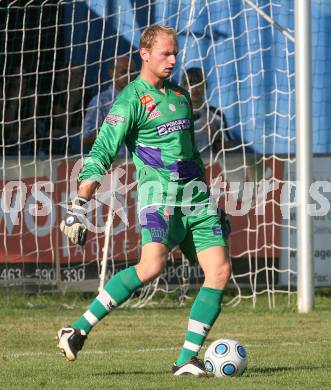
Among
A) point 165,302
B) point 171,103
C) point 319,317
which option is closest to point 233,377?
point 171,103

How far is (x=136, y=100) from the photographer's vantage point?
7.22 m

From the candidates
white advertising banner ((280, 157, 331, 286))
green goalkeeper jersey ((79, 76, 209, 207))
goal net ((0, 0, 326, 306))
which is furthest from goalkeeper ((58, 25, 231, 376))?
white advertising banner ((280, 157, 331, 286))

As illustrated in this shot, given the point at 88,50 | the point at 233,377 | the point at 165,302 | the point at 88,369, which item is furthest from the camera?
the point at 88,50

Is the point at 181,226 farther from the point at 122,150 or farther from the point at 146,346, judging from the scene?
the point at 122,150

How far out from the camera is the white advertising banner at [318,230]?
13.1 m

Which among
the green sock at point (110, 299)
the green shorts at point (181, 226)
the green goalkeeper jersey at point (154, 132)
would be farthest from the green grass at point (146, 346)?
the green goalkeeper jersey at point (154, 132)

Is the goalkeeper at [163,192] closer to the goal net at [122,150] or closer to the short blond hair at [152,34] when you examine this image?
the short blond hair at [152,34]

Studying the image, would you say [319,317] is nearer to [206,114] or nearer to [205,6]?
[206,114]

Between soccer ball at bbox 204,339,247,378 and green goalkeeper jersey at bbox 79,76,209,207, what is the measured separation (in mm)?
1053

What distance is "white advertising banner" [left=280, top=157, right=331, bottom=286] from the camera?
43.1ft

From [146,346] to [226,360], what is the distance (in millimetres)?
2110

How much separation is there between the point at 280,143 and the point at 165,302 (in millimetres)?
2567

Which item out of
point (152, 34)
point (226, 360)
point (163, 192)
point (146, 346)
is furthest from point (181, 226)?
point (146, 346)

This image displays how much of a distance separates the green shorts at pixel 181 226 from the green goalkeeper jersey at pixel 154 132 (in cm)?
20
